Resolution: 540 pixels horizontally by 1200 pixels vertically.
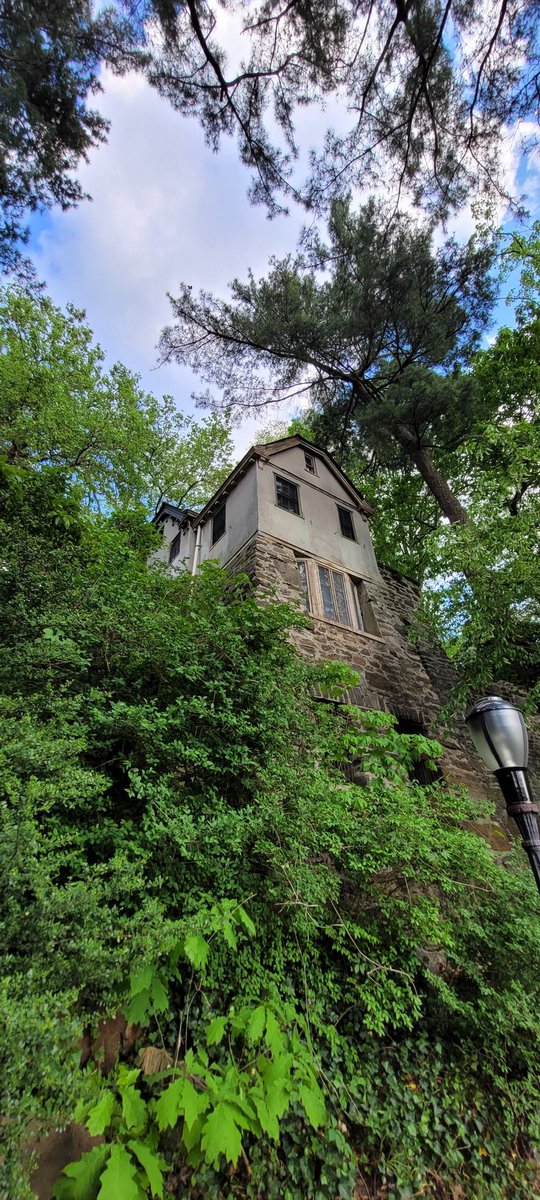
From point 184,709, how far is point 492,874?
108 inches

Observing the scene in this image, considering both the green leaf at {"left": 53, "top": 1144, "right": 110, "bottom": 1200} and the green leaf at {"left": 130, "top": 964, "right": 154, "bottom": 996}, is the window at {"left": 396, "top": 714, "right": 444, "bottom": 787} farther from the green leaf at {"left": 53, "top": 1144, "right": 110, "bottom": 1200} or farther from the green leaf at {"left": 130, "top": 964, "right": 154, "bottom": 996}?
the green leaf at {"left": 53, "top": 1144, "right": 110, "bottom": 1200}

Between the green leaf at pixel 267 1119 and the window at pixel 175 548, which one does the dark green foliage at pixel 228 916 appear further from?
the window at pixel 175 548

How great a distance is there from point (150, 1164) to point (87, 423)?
12704 mm

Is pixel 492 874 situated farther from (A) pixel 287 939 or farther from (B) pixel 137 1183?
(B) pixel 137 1183

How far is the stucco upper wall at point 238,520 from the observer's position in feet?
26.1

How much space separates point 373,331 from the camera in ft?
33.2

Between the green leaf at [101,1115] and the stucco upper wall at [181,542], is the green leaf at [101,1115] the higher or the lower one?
the lower one

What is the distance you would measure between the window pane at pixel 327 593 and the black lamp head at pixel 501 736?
4680mm

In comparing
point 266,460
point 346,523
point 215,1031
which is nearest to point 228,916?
point 215,1031

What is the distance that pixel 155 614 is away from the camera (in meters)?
3.83

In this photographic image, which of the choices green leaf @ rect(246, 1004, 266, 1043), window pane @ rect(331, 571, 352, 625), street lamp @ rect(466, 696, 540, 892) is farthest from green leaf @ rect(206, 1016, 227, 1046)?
window pane @ rect(331, 571, 352, 625)

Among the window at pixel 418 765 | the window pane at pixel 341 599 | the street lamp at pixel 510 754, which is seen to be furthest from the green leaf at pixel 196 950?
the window pane at pixel 341 599

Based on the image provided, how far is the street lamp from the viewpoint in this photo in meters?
2.73

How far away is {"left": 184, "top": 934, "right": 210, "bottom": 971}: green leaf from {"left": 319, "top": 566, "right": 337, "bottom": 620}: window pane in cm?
569
